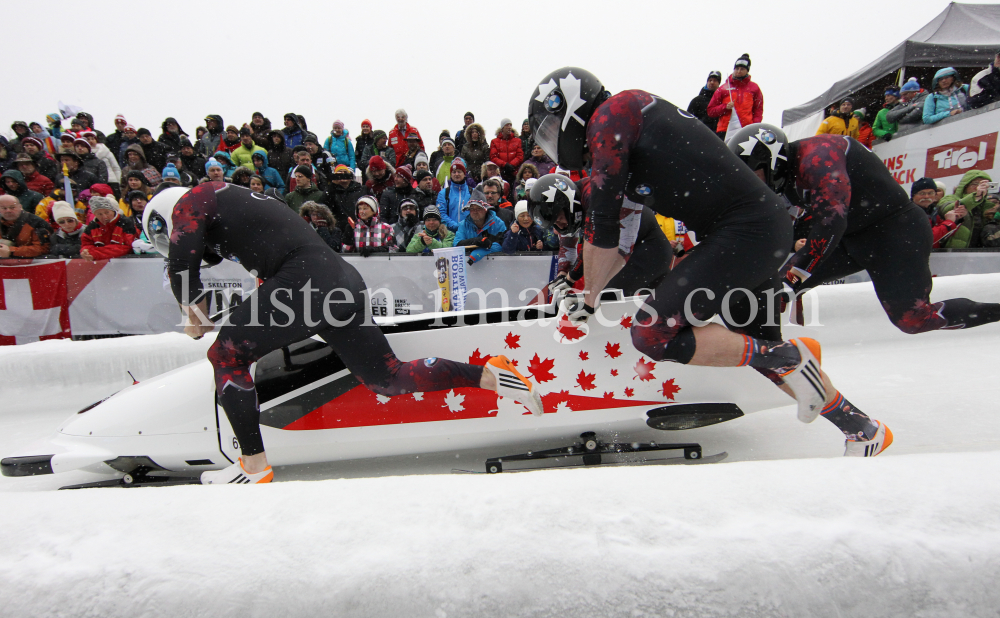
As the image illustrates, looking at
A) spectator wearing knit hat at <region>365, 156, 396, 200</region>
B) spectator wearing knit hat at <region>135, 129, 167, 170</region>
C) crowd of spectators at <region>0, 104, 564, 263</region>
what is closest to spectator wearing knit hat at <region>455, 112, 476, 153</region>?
Answer: crowd of spectators at <region>0, 104, 564, 263</region>

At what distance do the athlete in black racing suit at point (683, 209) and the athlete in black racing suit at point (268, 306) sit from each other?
58 centimetres

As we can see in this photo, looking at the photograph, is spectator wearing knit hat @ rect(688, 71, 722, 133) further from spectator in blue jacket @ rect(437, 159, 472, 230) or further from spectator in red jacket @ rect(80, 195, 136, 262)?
spectator in red jacket @ rect(80, 195, 136, 262)

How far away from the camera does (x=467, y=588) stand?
2.73 ft

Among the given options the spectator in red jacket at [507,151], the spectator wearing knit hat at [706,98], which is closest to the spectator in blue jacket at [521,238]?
the spectator in red jacket at [507,151]

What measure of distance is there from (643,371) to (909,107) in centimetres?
686

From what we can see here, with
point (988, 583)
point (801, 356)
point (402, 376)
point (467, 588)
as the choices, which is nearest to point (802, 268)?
point (801, 356)

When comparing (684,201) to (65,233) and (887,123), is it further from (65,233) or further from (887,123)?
(887,123)

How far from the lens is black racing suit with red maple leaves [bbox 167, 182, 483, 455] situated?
1.76 metres

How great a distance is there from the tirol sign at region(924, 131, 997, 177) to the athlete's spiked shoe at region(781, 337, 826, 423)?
5.70 metres

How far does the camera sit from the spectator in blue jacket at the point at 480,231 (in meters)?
5.02

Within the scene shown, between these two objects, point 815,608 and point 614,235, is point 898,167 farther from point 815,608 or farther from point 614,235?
point 815,608

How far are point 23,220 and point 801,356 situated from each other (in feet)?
22.5

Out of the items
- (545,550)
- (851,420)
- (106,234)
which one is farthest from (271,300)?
(106,234)

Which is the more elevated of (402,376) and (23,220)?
(23,220)
